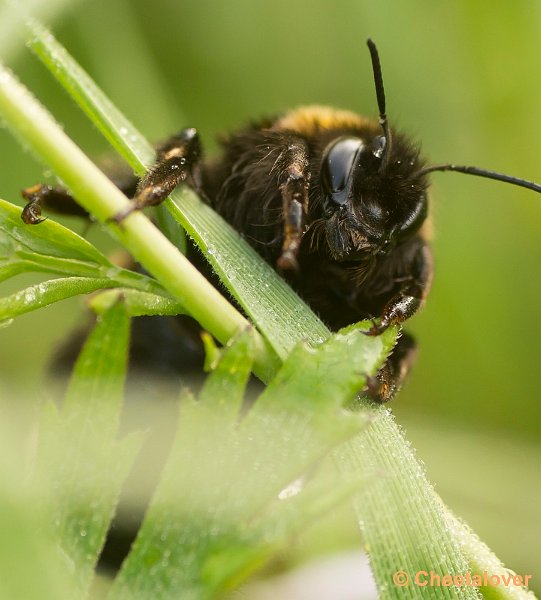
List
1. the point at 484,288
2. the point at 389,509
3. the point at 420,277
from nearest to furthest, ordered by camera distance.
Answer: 1. the point at 389,509
2. the point at 420,277
3. the point at 484,288

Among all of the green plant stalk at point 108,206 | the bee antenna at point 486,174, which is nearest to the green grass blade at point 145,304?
the green plant stalk at point 108,206

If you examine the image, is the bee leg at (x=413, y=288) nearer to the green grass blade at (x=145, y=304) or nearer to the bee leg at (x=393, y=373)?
the bee leg at (x=393, y=373)

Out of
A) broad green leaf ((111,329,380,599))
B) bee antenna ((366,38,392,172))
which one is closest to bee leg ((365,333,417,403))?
broad green leaf ((111,329,380,599))

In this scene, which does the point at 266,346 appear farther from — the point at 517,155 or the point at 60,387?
the point at 517,155

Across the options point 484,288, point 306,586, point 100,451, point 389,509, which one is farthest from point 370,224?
point 484,288

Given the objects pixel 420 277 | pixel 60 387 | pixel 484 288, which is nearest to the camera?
pixel 420 277
